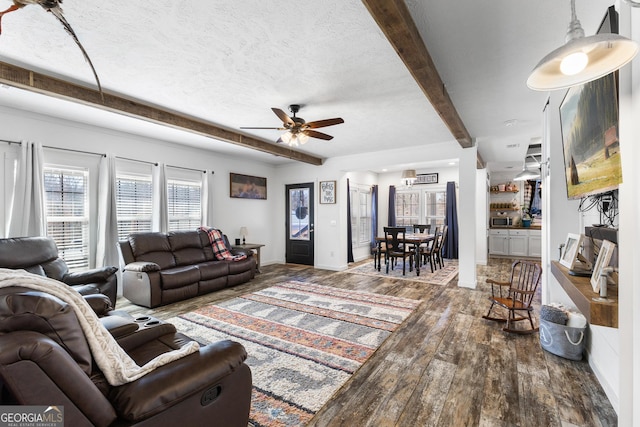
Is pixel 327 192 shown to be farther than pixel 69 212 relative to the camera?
Yes

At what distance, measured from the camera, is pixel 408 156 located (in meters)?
5.43

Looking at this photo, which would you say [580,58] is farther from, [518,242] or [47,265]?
[518,242]

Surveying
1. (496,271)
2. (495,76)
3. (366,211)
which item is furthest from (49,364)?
(366,211)

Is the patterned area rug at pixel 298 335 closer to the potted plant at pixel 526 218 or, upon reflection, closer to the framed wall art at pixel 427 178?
the framed wall art at pixel 427 178

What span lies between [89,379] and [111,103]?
305cm

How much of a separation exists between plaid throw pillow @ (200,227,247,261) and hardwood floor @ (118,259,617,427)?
3190 mm

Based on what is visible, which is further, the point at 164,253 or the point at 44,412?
the point at 164,253

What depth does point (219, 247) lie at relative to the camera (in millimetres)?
5094

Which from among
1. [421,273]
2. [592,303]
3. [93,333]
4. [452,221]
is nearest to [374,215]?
[452,221]

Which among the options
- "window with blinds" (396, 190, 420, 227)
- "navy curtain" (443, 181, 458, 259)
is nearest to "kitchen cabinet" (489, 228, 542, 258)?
"navy curtain" (443, 181, 458, 259)

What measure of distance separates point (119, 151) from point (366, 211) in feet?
19.7

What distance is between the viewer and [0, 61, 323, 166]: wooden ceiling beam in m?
2.46

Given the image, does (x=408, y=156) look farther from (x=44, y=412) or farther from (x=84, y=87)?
(x=44, y=412)

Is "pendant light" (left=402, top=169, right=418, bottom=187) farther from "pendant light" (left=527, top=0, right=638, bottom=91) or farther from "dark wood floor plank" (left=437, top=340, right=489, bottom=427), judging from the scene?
"pendant light" (left=527, top=0, right=638, bottom=91)
